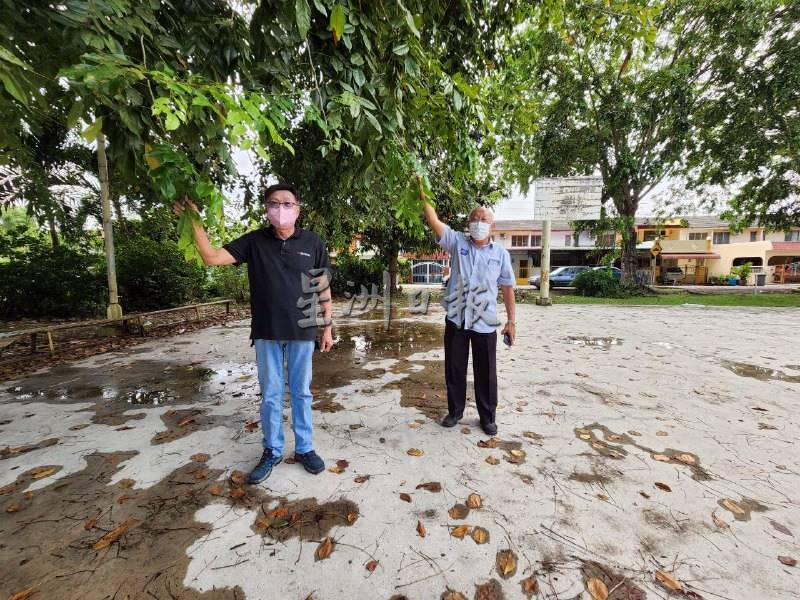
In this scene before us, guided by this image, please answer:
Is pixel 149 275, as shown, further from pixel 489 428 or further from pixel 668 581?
pixel 668 581

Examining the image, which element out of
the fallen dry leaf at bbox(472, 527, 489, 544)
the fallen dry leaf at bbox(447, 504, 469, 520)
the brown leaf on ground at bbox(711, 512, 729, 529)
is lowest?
the brown leaf on ground at bbox(711, 512, 729, 529)

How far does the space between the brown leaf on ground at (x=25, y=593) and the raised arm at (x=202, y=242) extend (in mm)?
1801

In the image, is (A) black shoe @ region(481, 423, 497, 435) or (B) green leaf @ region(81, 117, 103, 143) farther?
(A) black shoe @ region(481, 423, 497, 435)

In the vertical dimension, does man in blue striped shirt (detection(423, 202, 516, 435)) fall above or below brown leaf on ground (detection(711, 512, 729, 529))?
above

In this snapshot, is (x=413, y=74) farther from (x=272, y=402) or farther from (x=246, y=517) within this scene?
(x=246, y=517)

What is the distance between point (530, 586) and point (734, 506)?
157 centimetres

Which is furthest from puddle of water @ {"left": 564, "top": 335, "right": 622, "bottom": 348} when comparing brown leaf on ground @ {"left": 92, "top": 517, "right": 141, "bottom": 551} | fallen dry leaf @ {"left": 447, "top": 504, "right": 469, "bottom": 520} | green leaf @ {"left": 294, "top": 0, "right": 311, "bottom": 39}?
brown leaf on ground @ {"left": 92, "top": 517, "right": 141, "bottom": 551}

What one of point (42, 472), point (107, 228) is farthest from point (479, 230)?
point (107, 228)

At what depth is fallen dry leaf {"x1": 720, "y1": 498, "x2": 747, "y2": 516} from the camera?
→ 7.02 ft

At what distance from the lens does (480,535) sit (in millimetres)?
1964

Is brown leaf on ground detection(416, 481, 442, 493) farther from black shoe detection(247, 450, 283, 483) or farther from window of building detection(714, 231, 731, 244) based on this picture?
window of building detection(714, 231, 731, 244)

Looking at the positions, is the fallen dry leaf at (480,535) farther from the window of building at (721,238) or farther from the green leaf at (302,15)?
the window of building at (721,238)

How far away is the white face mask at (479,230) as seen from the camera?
3021 millimetres

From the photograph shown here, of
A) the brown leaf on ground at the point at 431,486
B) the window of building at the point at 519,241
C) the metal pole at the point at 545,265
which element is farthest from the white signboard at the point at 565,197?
the window of building at the point at 519,241
